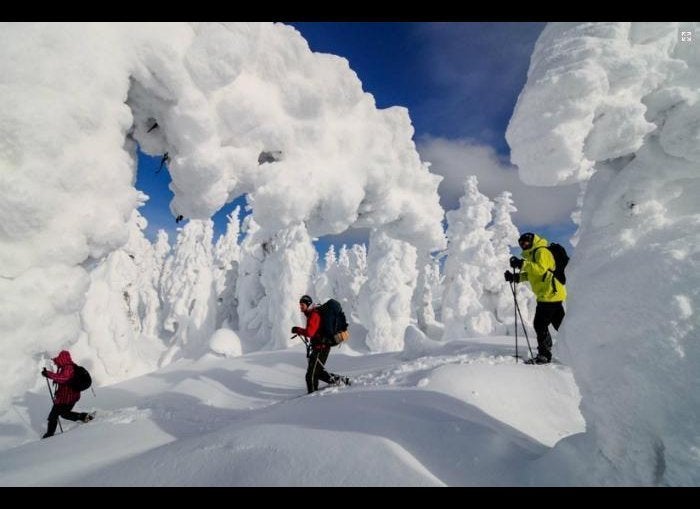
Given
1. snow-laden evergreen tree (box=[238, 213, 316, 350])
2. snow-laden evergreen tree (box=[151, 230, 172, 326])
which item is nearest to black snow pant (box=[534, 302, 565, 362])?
snow-laden evergreen tree (box=[238, 213, 316, 350])

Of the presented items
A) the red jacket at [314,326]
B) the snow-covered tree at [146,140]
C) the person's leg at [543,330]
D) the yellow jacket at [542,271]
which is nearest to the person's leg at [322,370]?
the red jacket at [314,326]

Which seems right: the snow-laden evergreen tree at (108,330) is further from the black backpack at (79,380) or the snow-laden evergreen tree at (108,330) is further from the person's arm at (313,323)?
the person's arm at (313,323)

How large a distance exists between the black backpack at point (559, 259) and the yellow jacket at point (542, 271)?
133 mm

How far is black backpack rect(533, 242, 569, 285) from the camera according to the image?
237 inches

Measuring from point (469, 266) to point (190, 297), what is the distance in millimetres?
27872

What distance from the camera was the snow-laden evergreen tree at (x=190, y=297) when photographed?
34125 millimetres

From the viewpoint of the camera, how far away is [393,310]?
28844mm

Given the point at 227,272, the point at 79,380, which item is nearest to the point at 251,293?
the point at 227,272

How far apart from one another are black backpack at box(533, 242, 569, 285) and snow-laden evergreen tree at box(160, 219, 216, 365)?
29483 millimetres

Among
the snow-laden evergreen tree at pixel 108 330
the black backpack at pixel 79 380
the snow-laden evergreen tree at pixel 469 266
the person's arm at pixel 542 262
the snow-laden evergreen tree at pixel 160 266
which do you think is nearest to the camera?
the person's arm at pixel 542 262
